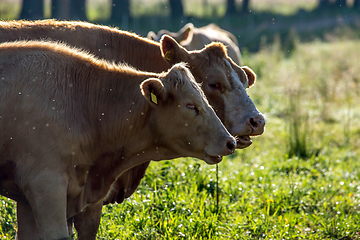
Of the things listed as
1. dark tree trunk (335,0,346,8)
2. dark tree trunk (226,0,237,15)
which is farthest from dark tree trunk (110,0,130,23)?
dark tree trunk (335,0,346,8)

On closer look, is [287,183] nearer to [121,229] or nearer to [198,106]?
[121,229]

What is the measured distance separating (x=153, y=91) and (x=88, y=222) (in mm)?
1618

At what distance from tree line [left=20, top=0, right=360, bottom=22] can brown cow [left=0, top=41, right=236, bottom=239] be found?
11865 mm

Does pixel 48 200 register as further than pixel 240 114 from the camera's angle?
No

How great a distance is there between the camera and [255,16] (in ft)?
108

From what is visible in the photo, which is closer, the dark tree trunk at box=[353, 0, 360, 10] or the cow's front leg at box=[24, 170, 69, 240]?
the cow's front leg at box=[24, 170, 69, 240]

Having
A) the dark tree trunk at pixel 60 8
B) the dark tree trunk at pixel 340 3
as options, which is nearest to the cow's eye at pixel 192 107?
the dark tree trunk at pixel 60 8

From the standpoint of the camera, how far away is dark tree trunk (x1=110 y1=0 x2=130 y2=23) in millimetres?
27206

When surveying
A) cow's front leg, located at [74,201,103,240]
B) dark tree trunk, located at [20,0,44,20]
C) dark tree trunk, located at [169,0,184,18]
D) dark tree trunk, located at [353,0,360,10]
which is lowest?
cow's front leg, located at [74,201,103,240]

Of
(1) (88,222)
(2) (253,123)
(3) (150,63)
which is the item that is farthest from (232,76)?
(1) (88,222)

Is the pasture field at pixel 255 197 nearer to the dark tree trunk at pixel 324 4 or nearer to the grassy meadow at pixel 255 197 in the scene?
the grassy meadow at pixel 255 197

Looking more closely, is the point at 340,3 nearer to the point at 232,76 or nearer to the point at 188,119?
the point at 232,76

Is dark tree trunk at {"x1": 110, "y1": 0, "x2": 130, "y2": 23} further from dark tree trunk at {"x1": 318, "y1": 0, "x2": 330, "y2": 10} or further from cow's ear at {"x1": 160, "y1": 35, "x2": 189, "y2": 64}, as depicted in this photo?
cow's ear at {"x1": 160, "y1": 35, "x2": 189, "y2": 64}

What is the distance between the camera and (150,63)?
4.93 meters
